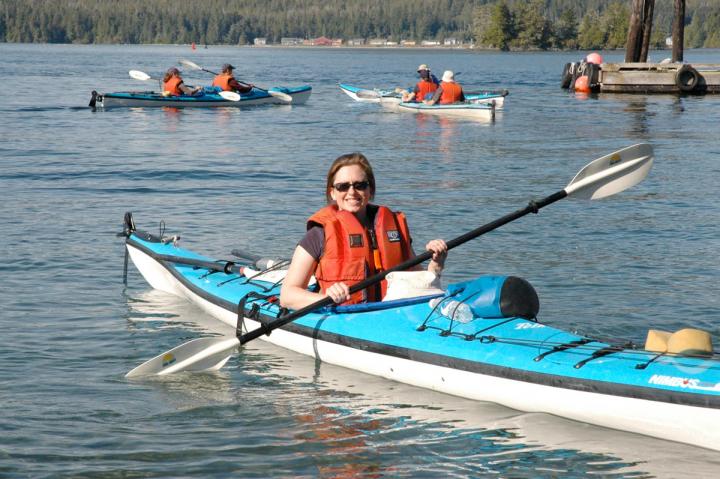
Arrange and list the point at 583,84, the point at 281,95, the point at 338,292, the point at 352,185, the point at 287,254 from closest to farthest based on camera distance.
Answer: the point at 338,292 → the point at 352,185 → the point at 287,254 → the point at 281,95 → the point at 583,84

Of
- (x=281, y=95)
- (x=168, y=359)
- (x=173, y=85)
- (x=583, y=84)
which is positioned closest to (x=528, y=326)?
(x=168, y=359)

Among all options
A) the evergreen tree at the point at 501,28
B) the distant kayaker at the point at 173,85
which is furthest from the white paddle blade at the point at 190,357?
the evergreen tree at the point at 501,28

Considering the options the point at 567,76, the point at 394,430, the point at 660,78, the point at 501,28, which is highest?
the point at 501,28

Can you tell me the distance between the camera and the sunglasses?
651 centimetres

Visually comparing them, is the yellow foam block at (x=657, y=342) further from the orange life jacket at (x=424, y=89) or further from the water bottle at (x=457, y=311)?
the orange life jacket at (x=424, y=89)

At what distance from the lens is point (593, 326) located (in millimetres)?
8484

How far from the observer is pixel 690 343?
5.94 meters

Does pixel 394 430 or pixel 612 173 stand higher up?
pixel 612 173

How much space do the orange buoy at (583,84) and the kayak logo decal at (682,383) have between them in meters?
34.1

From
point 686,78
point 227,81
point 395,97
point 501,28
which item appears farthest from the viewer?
point 501,28

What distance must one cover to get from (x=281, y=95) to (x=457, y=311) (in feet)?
88.0

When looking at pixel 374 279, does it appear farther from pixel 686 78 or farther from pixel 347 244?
pixel 686 78

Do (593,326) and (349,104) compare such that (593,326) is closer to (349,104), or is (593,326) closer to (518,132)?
(518,132)

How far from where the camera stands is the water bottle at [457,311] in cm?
658
